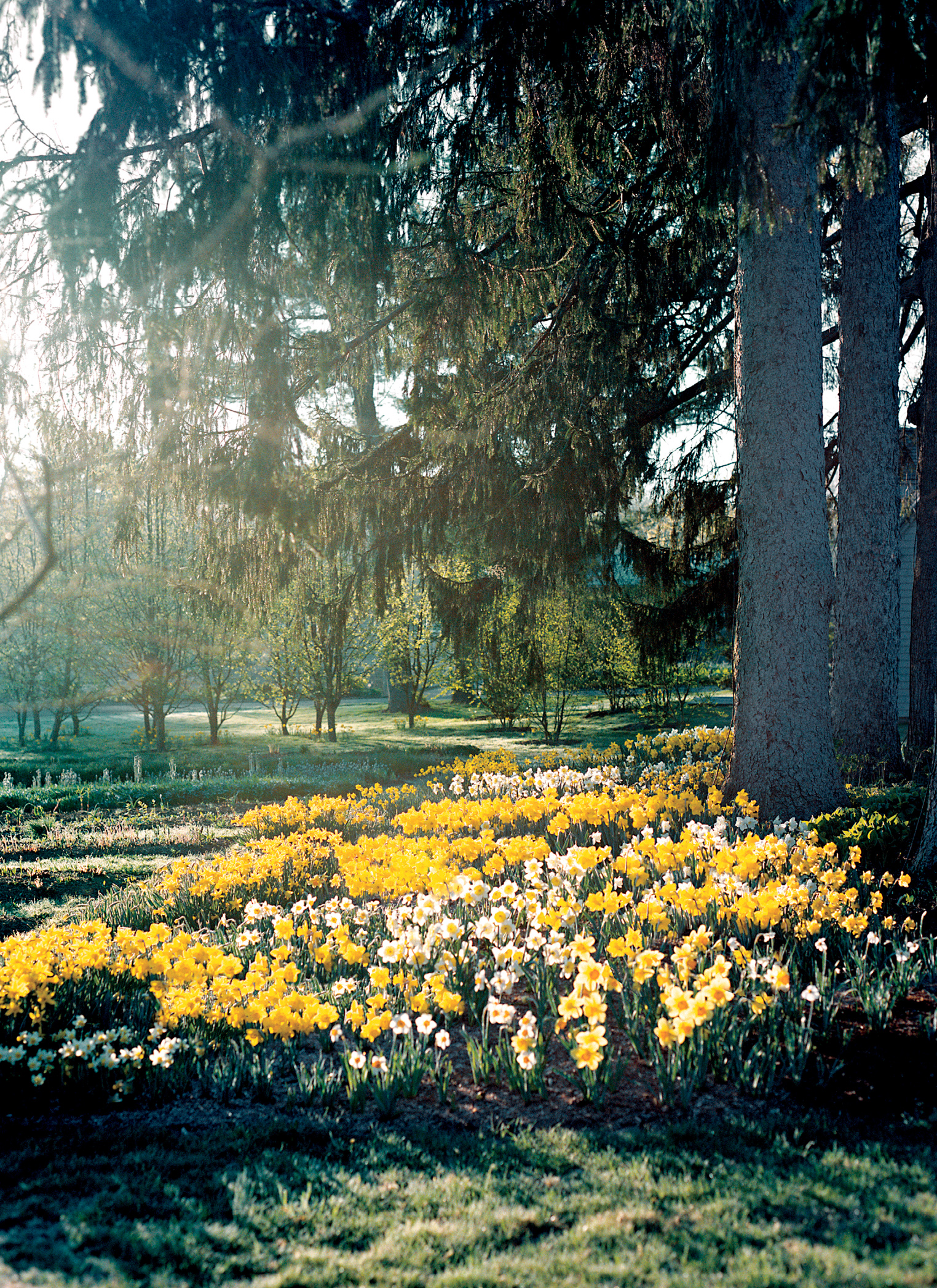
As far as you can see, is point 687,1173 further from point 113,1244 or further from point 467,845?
point 467,845

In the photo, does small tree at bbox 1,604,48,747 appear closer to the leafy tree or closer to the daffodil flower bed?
the leafy tree

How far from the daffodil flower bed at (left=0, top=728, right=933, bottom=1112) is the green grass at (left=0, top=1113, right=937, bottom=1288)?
0.89 ft

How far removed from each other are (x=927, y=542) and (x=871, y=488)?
882 millimetres

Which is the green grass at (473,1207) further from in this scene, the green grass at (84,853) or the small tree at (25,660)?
the small tree at (25,660)

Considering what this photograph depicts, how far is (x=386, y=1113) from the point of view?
8.71ft

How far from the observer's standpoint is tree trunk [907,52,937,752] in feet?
24.1

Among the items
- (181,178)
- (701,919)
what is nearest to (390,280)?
(181,178)

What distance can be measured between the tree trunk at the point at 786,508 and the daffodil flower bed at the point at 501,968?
0.61 meters

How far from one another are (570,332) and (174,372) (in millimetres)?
3749

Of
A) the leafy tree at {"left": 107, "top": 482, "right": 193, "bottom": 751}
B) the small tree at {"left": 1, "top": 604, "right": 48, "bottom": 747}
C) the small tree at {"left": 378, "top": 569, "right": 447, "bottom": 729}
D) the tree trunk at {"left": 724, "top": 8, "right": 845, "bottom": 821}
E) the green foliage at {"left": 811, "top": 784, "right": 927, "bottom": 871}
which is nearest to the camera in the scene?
the green foliage at {"left": 811, "top": 784, "right": 927, "bottom": 871}

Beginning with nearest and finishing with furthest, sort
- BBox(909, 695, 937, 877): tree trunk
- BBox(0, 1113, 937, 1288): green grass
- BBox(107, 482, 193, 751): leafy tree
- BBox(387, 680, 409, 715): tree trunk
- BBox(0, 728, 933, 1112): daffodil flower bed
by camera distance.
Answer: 1. BBox(0, 1113, 937, 1288): green grass
2. BBox(0, 728, 933, 1112): daffodil flower bed
3. BBox(909, 695, 937, 877): tree trunk
4. BBox(107, 482, 193, 751): leafy tree
5. BBox(387, 680, 409, 715): tree trunk

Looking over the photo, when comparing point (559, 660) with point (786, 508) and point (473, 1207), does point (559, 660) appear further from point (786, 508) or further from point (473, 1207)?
point (473, 1207)

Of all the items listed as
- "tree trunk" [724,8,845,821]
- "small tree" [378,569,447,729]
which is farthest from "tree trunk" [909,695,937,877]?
"small tree" [378,569,447,729]

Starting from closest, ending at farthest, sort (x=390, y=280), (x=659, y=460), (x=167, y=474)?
(x=390, y=280) → (x=167, y=474) → (x=659, y=460)
